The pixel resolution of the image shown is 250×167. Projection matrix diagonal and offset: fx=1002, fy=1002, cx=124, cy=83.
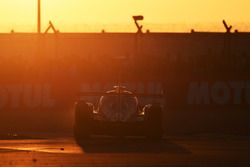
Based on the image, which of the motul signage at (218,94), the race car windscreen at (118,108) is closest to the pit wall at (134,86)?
the motul signage at (218,94)

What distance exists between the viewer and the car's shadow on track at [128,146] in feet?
80.6

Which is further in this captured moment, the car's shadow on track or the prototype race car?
the prototype race car

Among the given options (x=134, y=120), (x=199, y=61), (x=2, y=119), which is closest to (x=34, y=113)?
(x=2, y=119)

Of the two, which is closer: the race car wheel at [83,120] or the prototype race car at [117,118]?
the prototype race car at [117,118]

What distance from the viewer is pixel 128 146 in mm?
26453

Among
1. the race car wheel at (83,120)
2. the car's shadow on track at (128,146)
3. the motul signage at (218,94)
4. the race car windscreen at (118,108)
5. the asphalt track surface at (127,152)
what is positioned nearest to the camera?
the asphalt track surface at (127,152)

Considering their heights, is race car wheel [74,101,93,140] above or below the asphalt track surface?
above

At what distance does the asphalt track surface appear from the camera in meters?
20.9

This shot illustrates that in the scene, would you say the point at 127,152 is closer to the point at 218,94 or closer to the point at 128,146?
the point at 128,146

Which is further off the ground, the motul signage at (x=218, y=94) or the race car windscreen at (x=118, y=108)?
the motul signage at (x=218, y=94)

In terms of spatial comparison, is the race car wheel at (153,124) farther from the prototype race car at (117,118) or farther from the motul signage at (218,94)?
the motul signage at (218,94)

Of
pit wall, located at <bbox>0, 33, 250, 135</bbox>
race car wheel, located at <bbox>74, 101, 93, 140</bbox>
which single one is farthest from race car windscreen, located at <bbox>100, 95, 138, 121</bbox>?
pit wall, located at <bbox>0, 33, 250, 135</bbox>

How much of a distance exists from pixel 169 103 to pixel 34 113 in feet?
19.6

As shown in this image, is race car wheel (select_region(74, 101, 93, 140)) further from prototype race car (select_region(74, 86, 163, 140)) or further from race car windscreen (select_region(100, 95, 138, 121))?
race car windscreen (select_region(100, 95, 138, 121))
